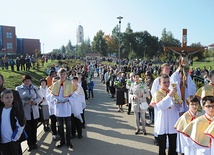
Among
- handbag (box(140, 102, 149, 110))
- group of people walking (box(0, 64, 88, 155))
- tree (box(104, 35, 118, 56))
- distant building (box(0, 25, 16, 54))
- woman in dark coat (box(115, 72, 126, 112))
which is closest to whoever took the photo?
group of people walking (box(0, 64, 88, 155))

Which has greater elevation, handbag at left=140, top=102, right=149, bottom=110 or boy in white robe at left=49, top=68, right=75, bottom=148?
boy in white robe at left=49, top=68, right=75, bottom=148

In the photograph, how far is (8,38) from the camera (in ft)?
238

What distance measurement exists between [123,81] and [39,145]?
639cm

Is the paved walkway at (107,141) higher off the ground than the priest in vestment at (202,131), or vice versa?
the priest in vestment at (202,131)

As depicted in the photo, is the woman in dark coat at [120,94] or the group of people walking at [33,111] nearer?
the group of people walking at [33,111]

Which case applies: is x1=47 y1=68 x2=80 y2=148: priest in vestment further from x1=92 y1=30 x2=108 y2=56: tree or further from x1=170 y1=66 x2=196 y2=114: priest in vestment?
x1=92 y1=30 x2=108 y2=56: tree

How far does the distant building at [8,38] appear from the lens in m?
71.2

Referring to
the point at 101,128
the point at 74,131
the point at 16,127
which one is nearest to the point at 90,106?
the point at 101,128

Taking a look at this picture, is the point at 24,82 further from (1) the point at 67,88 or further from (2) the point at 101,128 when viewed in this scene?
(2) the point at 101,128

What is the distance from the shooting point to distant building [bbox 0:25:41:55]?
7131 cm

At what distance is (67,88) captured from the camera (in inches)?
257

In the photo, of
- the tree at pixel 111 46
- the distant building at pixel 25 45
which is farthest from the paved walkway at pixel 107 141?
the tree at pixel 111 46

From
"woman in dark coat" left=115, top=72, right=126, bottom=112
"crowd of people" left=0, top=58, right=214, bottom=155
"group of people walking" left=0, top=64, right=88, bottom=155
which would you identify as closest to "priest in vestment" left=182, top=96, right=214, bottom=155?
"crowd of people" left=0, top=58, right=214, bottom=155

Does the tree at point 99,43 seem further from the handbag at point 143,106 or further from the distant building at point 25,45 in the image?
the handbag at point 143,106
